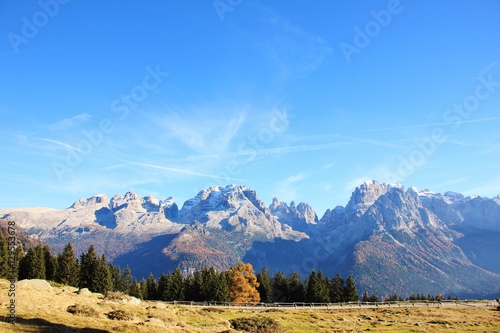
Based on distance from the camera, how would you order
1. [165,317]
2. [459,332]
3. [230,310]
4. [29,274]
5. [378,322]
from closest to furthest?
1. [165,317]
2. [459,332]
3. [378,322]
4. [230,310]
5. [29,274]

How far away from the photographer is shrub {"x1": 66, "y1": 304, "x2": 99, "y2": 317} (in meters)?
41.2

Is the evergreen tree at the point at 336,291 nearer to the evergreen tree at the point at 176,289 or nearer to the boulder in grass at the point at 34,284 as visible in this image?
the evergreen tree at the point at 176,289

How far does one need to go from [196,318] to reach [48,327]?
→ 89.2 feet

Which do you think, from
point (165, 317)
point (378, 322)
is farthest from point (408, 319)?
point (165, 317)

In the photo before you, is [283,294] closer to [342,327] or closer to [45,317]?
[342,327]

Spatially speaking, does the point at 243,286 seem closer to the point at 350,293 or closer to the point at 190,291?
the point at 190,291

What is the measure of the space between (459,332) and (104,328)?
50723 mm

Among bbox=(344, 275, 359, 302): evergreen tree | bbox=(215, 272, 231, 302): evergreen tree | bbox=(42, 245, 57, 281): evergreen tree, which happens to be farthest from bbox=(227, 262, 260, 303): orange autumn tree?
bbox=(42, 245, 57, 281): evergreen tree

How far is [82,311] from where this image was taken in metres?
41.5

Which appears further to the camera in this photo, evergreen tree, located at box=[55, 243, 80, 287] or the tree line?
evergreen tree, located at box=[55, 243, 80, 287]

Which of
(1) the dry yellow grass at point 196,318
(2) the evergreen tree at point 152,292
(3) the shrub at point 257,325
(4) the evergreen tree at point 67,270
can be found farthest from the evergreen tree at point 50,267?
(3) the shrub at point 257,325

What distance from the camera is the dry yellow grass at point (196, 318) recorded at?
114ft

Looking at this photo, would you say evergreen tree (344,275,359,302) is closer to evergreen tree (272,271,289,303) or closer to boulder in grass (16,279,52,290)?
evergreen tree (272,271,289,303)

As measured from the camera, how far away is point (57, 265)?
104000mm
